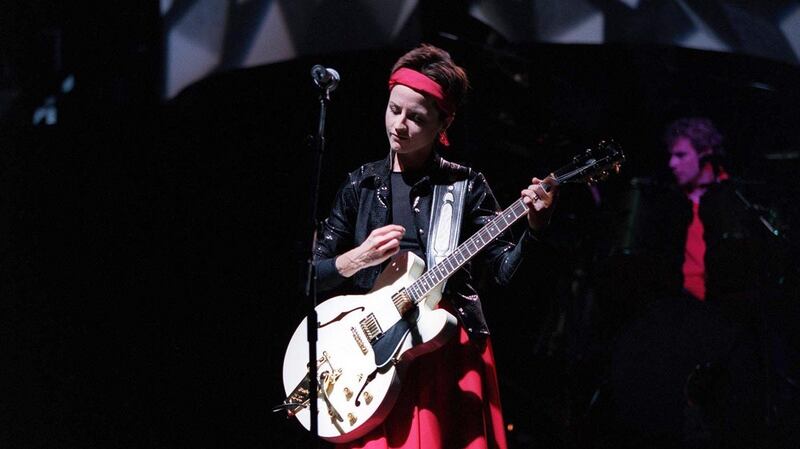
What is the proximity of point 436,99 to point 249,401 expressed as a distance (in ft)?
7.00

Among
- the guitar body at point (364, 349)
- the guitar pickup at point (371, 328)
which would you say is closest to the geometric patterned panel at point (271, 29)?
the guitar body at point (364, 349)

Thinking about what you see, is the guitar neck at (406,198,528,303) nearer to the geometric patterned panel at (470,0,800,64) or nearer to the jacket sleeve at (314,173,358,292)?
the jacket sleeve at (314,173,358,292)

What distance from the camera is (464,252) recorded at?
9.04 feet

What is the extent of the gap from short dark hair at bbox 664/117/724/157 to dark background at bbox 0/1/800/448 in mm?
340

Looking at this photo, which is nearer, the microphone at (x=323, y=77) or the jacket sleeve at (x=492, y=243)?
the microphone at (x=323, y=77)

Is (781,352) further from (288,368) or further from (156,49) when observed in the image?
(156,49)

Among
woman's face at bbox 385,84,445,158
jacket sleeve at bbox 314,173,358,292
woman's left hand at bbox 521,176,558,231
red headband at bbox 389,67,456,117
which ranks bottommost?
jacket sleeve at bbox 314,173,358,292

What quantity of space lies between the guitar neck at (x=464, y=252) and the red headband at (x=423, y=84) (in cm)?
50

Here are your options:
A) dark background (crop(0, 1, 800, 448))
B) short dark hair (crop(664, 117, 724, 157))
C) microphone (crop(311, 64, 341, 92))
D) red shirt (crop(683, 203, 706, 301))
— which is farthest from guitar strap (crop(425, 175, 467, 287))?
short dark hair (crop(664, 117, 724, 157))

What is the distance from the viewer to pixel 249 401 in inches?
162

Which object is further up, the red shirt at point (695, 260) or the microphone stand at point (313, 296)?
the microphone stand at point (313, 296)

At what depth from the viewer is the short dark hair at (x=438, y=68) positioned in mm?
2918

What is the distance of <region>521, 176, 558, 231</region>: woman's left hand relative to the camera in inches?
107

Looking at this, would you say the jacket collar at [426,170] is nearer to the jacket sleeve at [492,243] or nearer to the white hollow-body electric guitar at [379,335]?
the jacket sleeve at [492,243]
